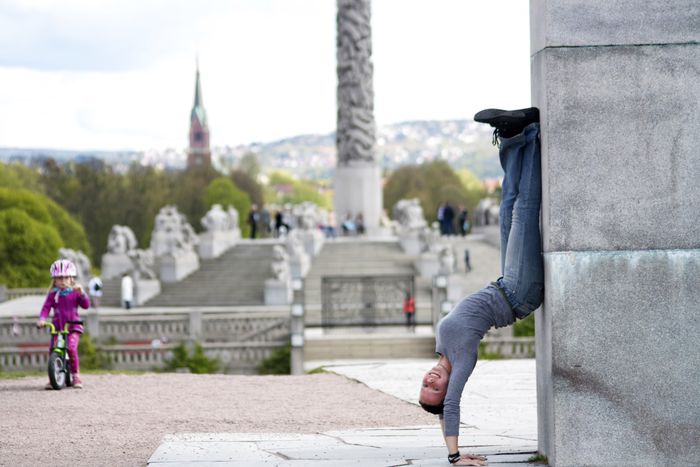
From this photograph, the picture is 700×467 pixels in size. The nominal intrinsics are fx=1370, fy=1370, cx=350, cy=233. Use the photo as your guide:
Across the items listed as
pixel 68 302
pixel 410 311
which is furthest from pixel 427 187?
pixel 68 302

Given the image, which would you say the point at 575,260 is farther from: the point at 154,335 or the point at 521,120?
the point at 154,335

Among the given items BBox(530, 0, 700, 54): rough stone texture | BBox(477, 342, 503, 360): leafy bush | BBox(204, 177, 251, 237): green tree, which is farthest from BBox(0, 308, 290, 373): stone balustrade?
BBox(204, 177, 251, 237): green tree

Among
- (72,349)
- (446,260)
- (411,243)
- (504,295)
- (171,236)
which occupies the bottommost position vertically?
(72,349)

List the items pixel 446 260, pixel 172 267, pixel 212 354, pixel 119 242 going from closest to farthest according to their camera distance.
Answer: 1. pixel 212 354
2. pixel 446 260
3. pixel 172 267
4. pixel 119 242

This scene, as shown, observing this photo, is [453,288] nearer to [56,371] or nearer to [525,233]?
[56,371]

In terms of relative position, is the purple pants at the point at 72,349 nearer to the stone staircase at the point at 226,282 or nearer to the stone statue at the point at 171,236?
the stone staircase at the point at 226,282

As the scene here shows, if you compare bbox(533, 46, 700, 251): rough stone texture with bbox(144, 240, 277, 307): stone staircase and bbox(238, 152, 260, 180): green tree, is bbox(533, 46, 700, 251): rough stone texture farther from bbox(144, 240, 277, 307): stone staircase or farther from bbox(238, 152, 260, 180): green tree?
bbox(238, 152, 260, 180): green tree

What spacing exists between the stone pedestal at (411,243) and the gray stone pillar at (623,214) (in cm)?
4091

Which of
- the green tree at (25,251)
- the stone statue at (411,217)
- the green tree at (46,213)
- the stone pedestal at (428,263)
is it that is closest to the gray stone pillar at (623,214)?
the stone pedestal at (428,263)

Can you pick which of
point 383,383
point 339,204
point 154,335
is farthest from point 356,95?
point 383,383

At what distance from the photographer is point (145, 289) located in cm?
4372

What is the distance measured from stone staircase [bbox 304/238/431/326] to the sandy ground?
23.7 m

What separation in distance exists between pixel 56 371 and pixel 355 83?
47092 millimetres

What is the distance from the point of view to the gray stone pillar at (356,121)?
5938 cm
